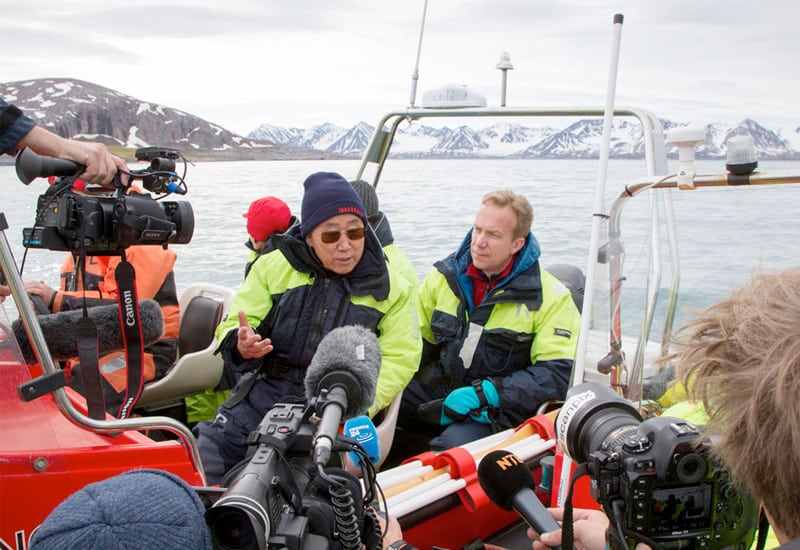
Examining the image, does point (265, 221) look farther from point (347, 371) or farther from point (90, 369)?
point (347, 371)

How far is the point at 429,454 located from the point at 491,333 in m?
0.85

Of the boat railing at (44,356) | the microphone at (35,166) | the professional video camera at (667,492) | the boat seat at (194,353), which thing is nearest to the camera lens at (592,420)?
the professional video camera at (667,492)

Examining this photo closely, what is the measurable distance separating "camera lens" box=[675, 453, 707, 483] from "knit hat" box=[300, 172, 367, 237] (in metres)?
1.83

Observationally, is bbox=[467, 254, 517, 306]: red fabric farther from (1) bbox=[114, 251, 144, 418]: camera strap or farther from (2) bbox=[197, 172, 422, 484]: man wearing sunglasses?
(1) bbox=[114, 251, 144, 418]: camera strap

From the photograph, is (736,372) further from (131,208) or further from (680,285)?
(680,285)

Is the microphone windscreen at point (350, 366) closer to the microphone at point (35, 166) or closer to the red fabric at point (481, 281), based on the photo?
the microphone at point (35, 166)

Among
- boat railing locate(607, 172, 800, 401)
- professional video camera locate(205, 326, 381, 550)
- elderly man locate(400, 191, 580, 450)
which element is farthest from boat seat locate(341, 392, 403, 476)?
professional video camera locate(205, 326, 381, 550)

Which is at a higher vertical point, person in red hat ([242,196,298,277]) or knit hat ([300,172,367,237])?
knit hat ([300,172,367,237])

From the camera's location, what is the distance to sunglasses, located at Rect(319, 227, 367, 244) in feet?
8.90

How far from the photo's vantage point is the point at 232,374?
3.16m

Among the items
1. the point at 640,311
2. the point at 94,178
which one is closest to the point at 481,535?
the point at 640,311

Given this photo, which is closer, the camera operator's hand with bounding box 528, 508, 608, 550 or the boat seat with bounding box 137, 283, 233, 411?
the camera operator's hand with bounding box 528, 508, 608, 550

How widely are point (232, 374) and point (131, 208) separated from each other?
1.53 meters

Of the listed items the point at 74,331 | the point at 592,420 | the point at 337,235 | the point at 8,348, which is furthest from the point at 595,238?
the point at 74,331
